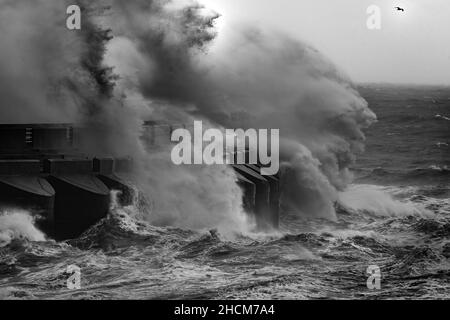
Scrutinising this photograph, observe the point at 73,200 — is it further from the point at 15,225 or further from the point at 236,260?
the point at 236,260

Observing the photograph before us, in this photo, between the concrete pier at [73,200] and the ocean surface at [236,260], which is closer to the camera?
the ocean surface at [236,260]

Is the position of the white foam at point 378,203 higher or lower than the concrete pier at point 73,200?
lower

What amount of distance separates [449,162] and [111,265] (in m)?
37.0

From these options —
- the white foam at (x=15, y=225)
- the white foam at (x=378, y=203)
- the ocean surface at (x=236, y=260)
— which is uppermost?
the white foam at (x=15, y=225)

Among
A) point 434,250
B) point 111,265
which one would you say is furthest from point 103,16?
point 434,250

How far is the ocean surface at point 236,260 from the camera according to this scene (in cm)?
2581

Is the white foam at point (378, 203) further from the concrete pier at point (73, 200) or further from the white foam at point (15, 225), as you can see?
the white foam at point (15, 225)

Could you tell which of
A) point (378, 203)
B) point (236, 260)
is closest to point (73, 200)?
point (236, 260)

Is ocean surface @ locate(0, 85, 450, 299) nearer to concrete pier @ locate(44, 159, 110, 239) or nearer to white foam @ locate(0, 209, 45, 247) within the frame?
white foam @ locate(0, 209, 45, 247)

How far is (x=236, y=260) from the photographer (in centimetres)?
2948

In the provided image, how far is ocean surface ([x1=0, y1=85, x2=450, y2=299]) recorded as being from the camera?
84.7ft

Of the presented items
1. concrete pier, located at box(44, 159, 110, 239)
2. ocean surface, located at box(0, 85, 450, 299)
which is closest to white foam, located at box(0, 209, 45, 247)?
ocean surface, located at box(0, 85, 450, 299)

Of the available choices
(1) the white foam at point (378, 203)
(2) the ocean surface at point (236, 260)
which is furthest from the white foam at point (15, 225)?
(1) the white foam at point (378, 203)
